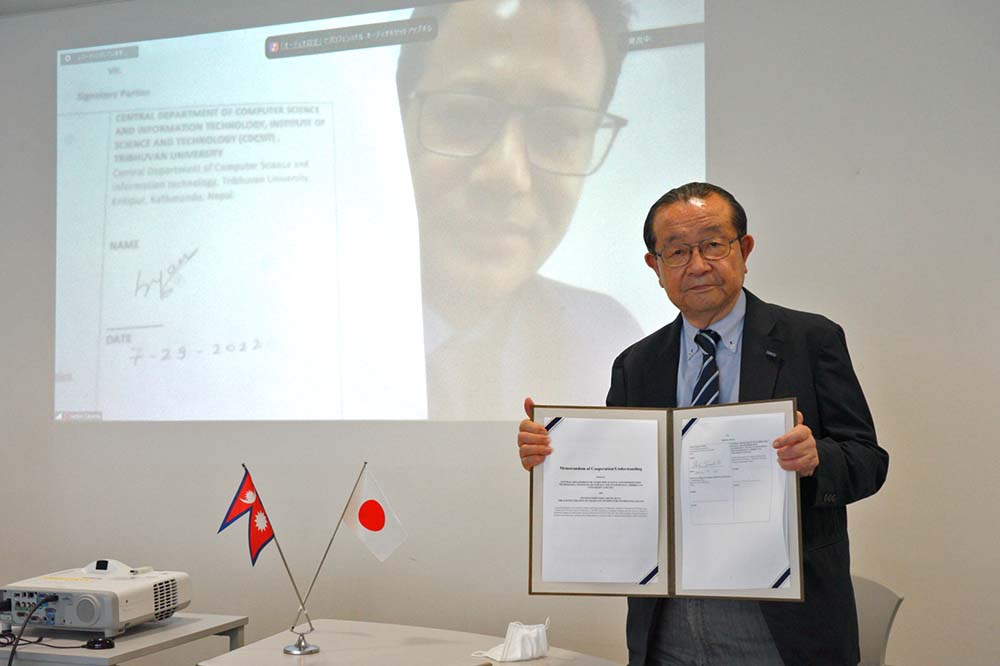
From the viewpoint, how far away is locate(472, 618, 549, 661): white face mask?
263cm

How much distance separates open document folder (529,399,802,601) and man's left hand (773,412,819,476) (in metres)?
0.04

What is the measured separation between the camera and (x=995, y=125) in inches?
125

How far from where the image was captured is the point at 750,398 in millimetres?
1891

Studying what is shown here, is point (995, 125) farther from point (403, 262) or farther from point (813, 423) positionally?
point (403, 262)

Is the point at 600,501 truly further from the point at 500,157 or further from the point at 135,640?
the point at 500,157

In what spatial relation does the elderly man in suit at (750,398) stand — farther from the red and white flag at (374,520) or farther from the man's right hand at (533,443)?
the red and white flag at (374,520)

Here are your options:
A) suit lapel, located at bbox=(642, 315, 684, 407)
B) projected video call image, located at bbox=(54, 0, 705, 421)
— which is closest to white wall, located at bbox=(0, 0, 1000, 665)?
projected video call image, located at bbox=(54, 0, 705, 421)

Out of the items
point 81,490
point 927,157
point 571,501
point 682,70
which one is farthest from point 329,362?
point 927,157

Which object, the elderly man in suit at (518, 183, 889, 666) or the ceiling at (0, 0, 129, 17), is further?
the ceiling at (0, 0, 129, 17)

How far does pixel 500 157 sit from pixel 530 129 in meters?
0.16

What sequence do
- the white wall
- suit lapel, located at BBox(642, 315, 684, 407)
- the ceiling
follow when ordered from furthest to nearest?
1. the ceiling
2. the white wall
3. suit lapel, located at BBox(642, 315, 684, 407)

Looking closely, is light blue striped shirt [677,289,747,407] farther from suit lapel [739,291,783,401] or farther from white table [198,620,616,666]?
white table [198,620,616,666]

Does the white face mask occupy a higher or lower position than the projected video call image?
lower

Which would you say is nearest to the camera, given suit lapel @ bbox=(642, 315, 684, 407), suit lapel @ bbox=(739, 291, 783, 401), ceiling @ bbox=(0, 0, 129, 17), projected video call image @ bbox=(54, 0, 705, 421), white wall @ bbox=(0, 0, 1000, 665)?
suit lapel @ bbox=(739, 291, 783, 401)
